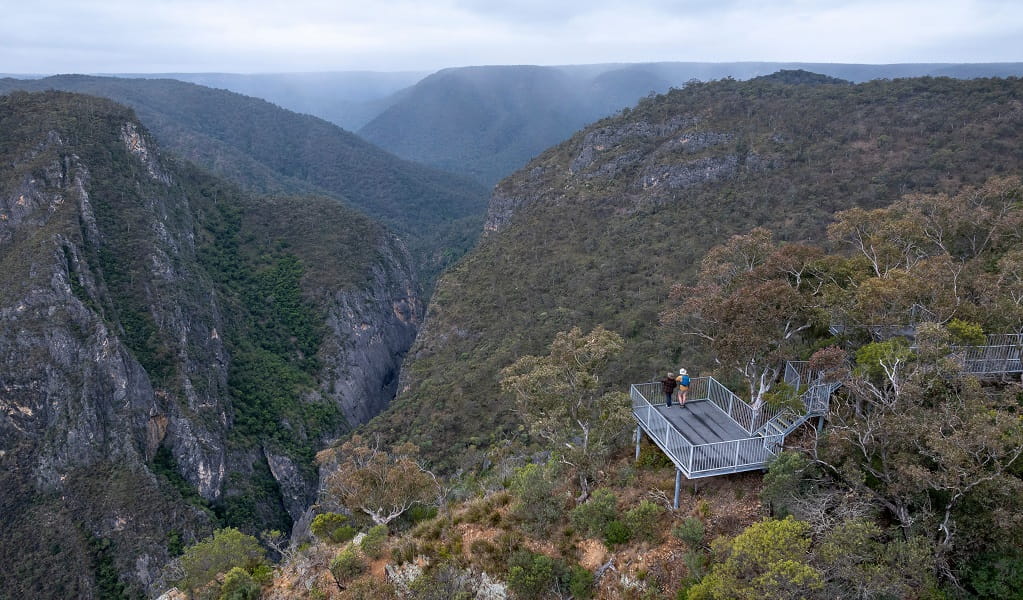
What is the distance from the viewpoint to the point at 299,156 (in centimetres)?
18050

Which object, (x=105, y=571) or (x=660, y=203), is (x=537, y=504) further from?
(x=660, y=203)

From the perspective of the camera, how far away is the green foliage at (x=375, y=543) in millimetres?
15664

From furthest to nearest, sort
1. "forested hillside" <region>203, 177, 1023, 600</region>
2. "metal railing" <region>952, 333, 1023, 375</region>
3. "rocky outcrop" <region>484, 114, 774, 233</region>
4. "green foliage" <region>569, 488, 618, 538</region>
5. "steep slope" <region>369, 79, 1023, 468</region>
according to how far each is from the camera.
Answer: "rocky outcrop" <region>484, 114, 774, 233</region>
"steep slope" <region>369, 79, 1023, 468</region>
"metal railing" <region>952, 333, 1023, 375</region>
"green foliage" <region>569, 488, 618, 538</region>
"forested hillside" <region>203, 177, 1023, 600</region>

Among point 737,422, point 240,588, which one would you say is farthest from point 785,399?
point 240,588

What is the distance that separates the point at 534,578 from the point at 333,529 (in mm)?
11779

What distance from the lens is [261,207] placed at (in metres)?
85.9

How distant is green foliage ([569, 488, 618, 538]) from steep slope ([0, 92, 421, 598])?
4054 centimetres

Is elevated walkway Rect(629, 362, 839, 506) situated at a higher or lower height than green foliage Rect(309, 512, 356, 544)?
higher

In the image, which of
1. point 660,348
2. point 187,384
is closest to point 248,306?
point 187,384

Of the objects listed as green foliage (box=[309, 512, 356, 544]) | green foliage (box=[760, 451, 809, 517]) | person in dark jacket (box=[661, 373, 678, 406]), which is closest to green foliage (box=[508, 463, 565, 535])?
person in dark jacket (box=[661, 373, 678, 406])

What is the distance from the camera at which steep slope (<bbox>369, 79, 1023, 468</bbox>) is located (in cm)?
4103

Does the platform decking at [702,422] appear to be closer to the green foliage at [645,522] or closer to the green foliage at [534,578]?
the green foliage at [645,522]

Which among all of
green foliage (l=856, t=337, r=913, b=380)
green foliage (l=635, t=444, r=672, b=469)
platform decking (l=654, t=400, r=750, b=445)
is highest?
green foliage (l=856, t=337, r=913, b=380)

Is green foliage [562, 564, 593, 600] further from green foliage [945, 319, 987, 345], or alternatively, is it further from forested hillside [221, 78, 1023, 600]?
green foliage [945, 319, 987, 345]
